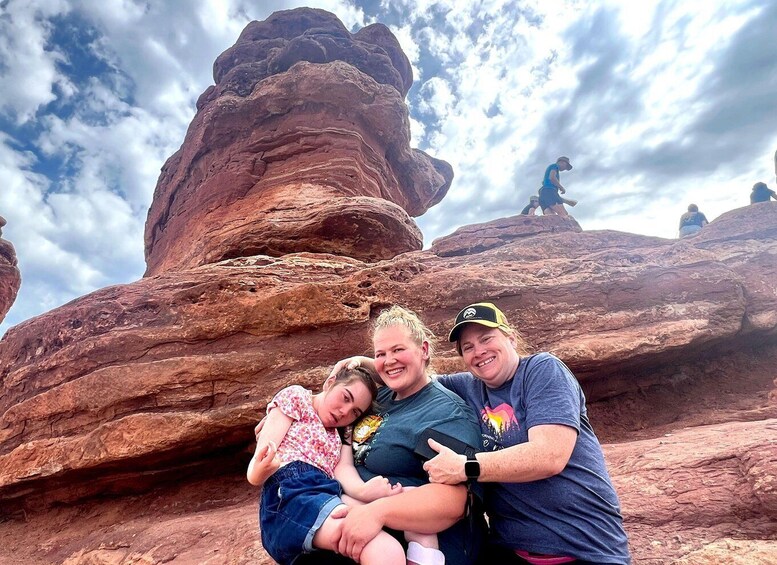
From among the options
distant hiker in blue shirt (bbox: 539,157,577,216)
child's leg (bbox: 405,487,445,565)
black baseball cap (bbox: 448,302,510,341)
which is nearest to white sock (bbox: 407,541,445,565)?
child's leg (bbox: 405,487,445,565)

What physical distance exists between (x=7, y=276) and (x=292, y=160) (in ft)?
51.5

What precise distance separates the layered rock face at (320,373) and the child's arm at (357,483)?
230cm

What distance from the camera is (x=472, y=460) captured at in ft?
8.00

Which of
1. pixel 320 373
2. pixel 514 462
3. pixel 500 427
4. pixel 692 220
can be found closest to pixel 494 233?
pixel 692 220

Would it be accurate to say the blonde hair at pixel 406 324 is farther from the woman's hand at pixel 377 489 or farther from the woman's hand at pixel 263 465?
the woman's hand at pixel 263 465

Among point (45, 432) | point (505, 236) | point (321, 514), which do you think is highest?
point (505, 236)

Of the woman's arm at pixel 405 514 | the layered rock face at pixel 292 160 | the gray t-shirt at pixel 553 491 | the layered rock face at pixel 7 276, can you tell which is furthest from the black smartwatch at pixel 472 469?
the layered rock face at pixel 7 276

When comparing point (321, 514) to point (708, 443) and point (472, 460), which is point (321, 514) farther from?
point (708, 443)

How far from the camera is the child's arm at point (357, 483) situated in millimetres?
2605

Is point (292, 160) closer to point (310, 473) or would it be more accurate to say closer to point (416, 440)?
point (310, 473)

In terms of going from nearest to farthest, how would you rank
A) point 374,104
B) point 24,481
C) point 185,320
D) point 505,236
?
1. point 24,481
2. point 185,320
3. point 505,236
4. point 374,104

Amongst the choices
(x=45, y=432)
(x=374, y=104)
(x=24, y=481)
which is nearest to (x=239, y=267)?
(x=45, y=432)

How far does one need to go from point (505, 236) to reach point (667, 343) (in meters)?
6.52

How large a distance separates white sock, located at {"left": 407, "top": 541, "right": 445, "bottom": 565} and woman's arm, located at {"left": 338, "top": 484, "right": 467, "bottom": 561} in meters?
0.09
